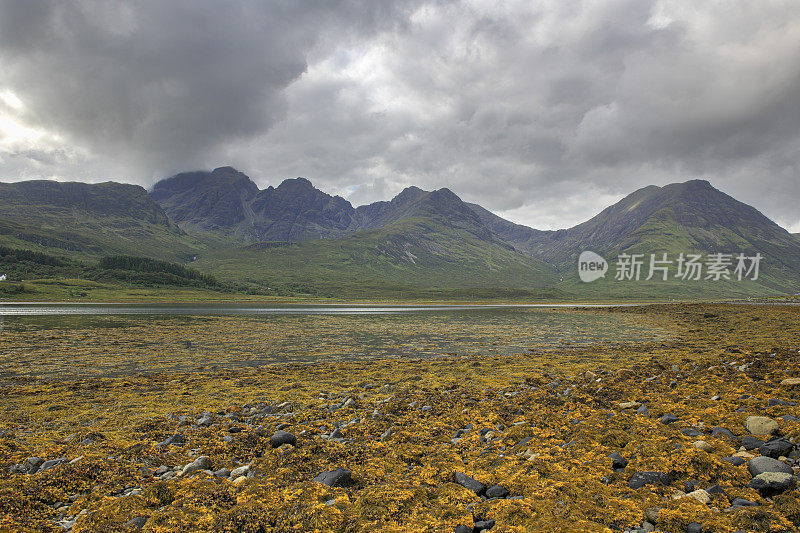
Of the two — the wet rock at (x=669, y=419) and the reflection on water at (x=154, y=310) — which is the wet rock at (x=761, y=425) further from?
the reflection on water at (x=154, y=310)

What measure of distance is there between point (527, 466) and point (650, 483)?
2.46 metres

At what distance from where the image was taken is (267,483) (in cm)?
862

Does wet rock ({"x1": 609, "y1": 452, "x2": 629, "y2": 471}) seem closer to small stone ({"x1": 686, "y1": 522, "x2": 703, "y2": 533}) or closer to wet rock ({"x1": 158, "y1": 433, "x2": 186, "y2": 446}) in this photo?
small stone ({"x1": 686, "y1": 522, "x2": 703, "y2": 533})

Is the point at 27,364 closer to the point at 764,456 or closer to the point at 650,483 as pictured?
the point at 650,483

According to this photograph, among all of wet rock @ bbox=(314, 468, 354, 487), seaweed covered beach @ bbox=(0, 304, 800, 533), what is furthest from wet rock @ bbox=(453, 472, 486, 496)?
wet rock @ bbox=(314, 468, 354, 487)

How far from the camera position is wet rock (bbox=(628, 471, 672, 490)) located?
292 inches

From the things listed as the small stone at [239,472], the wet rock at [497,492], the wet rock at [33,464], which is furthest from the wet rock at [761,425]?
the wet rock at [33,464]

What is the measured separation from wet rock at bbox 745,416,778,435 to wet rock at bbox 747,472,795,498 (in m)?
2.84

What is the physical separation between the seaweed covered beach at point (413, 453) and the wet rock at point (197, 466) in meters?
0.06

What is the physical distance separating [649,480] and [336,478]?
6.47 metres

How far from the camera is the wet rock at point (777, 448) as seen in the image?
770 cm

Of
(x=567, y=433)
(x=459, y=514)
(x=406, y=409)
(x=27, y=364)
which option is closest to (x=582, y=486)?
(x=459, y=514)

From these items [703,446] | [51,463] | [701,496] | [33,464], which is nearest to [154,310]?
[33,464]

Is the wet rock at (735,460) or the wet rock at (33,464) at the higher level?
the wet rock at (735,460)
